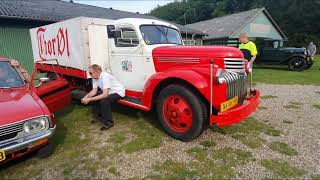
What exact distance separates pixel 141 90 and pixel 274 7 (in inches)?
1939

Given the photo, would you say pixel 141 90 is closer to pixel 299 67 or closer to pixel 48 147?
pixel 48 147

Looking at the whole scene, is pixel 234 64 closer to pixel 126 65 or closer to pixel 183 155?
pixel 183 155

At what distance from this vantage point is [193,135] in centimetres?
433

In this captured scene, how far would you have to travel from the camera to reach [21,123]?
3.34 meters

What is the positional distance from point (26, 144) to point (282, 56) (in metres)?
16.3

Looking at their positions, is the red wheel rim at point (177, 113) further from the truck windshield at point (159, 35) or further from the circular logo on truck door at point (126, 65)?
the truck windshield at point (159, 35)

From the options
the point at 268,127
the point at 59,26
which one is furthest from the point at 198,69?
the point at 59,26

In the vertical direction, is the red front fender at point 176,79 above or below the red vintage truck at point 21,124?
above

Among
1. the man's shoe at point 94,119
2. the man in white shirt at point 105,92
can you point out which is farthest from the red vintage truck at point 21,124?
the man's shoe at point 94,119

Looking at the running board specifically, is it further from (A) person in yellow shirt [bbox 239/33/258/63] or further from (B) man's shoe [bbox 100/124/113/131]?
(A) person in yellow shirt [bbox 239/33/258/63]

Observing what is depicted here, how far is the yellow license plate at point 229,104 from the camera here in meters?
4.16

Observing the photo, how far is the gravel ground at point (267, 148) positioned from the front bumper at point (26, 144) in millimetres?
1110

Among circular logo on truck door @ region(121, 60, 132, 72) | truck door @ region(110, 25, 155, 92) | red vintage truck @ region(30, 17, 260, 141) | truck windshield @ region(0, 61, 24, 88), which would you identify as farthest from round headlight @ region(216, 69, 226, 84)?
truck windshield @ region(0, 61, 24, 88)

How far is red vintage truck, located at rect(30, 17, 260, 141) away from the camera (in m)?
4.20
